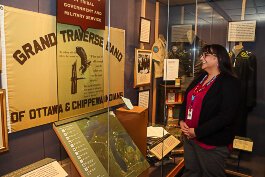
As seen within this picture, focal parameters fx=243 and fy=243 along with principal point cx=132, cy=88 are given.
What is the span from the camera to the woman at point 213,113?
5.88ft

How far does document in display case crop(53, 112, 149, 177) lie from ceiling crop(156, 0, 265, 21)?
1.88 metres

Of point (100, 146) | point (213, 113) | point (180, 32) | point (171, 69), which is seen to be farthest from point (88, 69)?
point (180, 32)

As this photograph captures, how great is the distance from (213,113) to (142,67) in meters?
0.88

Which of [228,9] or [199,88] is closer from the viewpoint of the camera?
[199,88]

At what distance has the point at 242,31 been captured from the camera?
10.7 feet

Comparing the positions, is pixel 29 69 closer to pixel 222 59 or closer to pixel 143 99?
pixel 143 99

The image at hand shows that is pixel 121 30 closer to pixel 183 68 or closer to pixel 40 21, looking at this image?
pixel 40 21

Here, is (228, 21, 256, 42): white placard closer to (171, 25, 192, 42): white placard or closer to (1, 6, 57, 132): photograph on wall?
(171, 25, 192, 42): white placard

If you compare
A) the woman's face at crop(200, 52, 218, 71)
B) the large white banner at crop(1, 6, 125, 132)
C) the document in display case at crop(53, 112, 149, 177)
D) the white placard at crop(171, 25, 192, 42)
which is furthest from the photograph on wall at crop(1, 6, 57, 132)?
the white placard at crop(171, 25, 192, 42)

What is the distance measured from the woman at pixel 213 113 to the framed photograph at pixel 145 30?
67 centimetres

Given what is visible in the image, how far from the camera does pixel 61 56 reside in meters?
1.81

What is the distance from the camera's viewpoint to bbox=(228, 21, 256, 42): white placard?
10.6ft

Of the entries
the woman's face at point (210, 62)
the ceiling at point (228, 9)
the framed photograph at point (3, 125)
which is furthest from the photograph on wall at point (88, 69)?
the ceiling at point (228, 9)

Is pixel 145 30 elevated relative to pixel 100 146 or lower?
elevated
